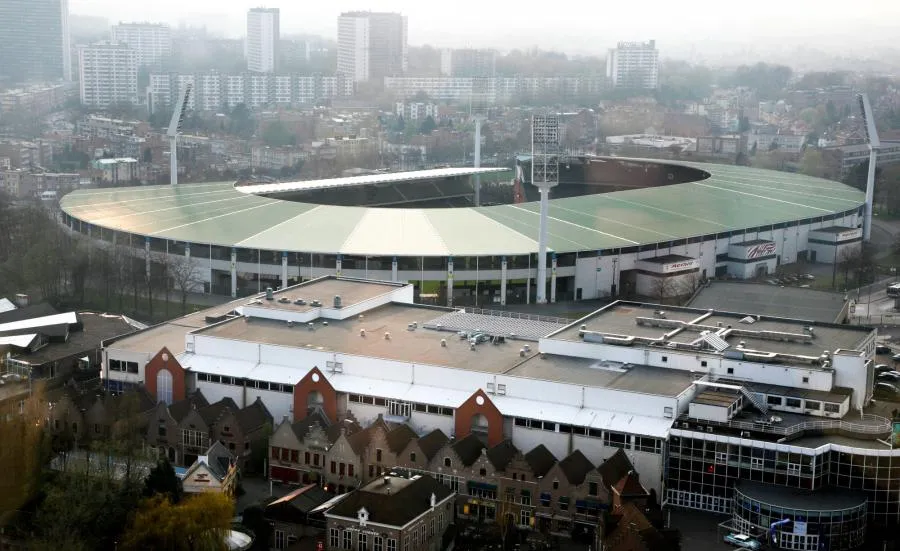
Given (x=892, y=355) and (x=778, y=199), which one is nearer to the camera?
(x=892, y=355)

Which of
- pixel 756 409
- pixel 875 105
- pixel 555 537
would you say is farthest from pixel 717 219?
pixel 875 105

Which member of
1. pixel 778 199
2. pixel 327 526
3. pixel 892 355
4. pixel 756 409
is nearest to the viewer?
pixel 327 526

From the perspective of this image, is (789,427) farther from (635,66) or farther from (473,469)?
(635,66)

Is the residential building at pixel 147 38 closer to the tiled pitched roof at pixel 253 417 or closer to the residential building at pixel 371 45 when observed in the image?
the residential building at pixel 371 45

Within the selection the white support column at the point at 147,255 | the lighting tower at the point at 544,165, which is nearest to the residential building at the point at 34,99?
the white support column at the point at 147,255

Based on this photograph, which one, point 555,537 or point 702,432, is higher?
point 702,432

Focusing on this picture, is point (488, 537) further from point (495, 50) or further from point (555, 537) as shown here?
point (495, 50)
